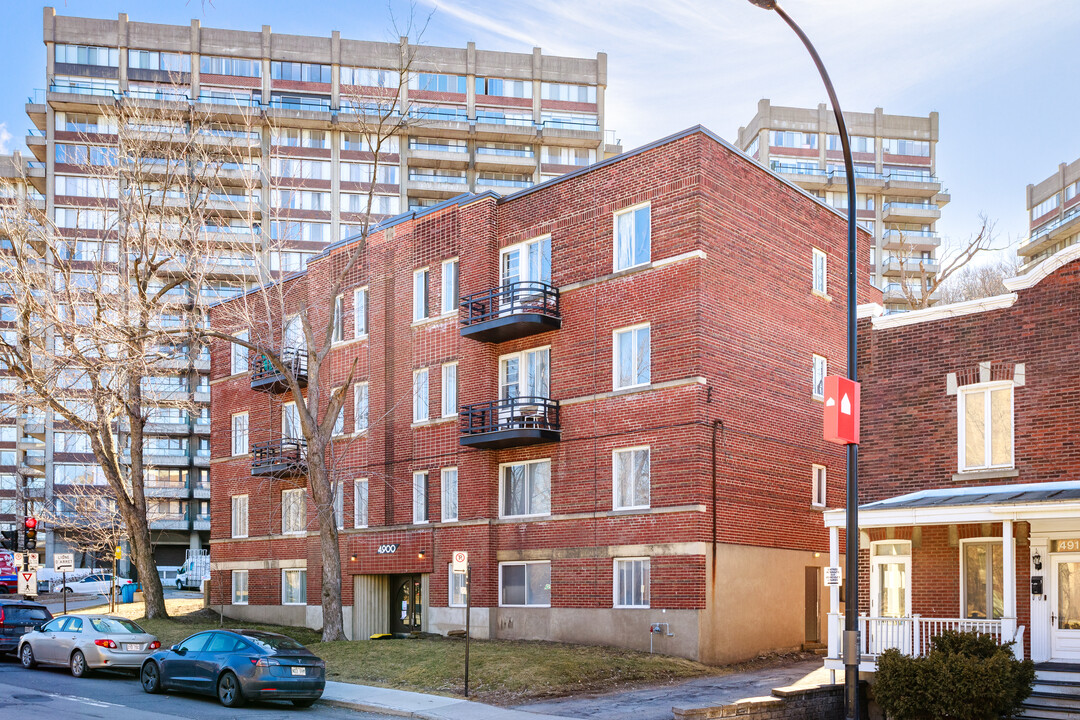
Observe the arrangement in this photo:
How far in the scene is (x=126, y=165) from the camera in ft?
123

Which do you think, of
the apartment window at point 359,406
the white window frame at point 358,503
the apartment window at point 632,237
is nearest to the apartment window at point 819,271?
the apartment window at point 632,237

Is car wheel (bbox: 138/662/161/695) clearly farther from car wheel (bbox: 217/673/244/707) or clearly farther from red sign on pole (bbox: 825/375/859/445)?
red sign on pole (bbox: 825/375/859/445)

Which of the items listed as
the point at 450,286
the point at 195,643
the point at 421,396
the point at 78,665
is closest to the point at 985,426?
the point at 195,643

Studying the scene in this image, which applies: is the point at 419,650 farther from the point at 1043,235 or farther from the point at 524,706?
the point at 1043,235

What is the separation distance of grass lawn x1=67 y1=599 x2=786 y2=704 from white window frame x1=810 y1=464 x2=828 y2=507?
5.29 m

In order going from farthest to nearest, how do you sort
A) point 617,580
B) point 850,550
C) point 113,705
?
point 617,580
point 113,705
point 850,550

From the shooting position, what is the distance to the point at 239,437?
44.2 meters

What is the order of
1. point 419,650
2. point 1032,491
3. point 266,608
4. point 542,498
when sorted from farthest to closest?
point 266,608 < point 542,498 < point 419,650 < point 1032,491

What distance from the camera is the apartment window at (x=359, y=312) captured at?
122 feet

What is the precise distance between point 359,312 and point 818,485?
55.7 ft

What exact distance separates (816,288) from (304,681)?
19.9 meters

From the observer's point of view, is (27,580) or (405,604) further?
(27,580)

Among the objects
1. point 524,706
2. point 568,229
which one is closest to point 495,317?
point 568,229

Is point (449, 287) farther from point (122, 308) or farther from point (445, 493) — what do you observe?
point (122, 308)
